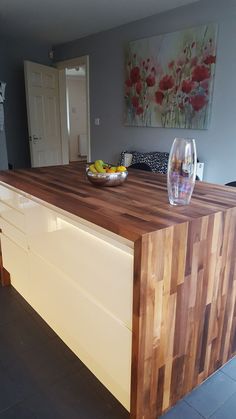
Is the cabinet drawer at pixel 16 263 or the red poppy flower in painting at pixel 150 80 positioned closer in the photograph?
the cabinet drawer at pixel 16 263

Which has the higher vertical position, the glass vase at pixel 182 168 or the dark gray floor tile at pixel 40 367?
the glass vase at pixel 182 168

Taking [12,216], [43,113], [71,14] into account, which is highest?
[71,14]

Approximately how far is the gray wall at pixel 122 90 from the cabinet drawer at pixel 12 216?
91.9 inches

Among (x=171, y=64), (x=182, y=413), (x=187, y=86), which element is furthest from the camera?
(x=171, y=64)

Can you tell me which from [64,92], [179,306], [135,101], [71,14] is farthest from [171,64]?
[179,306]

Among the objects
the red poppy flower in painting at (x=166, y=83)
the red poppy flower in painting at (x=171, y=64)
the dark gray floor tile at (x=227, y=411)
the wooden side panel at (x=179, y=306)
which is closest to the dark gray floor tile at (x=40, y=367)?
the wooden side panel at (x=179, y=306)

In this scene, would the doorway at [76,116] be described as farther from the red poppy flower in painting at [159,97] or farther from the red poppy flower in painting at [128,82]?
the red poppy flower in painting at [159,97]

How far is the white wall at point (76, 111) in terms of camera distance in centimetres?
782

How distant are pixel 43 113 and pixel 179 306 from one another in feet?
14.6

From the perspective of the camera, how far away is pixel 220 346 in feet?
4.70

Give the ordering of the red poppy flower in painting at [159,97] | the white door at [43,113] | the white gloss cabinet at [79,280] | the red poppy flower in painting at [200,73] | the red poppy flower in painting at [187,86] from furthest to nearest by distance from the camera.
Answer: the white door at [43,113], the red poppy flower in painting at [159,97], the red poppy flower in painting at [187,86], the red poppy flower in painting at [200,73], the white gloss cabinet at [79,280]

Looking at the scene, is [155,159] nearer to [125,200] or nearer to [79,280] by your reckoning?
[125,200]

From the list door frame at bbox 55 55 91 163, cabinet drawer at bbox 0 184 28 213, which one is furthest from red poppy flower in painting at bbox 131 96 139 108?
cabinet drawer at bbox 0 184 28 213

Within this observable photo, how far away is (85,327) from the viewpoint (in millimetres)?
1322
